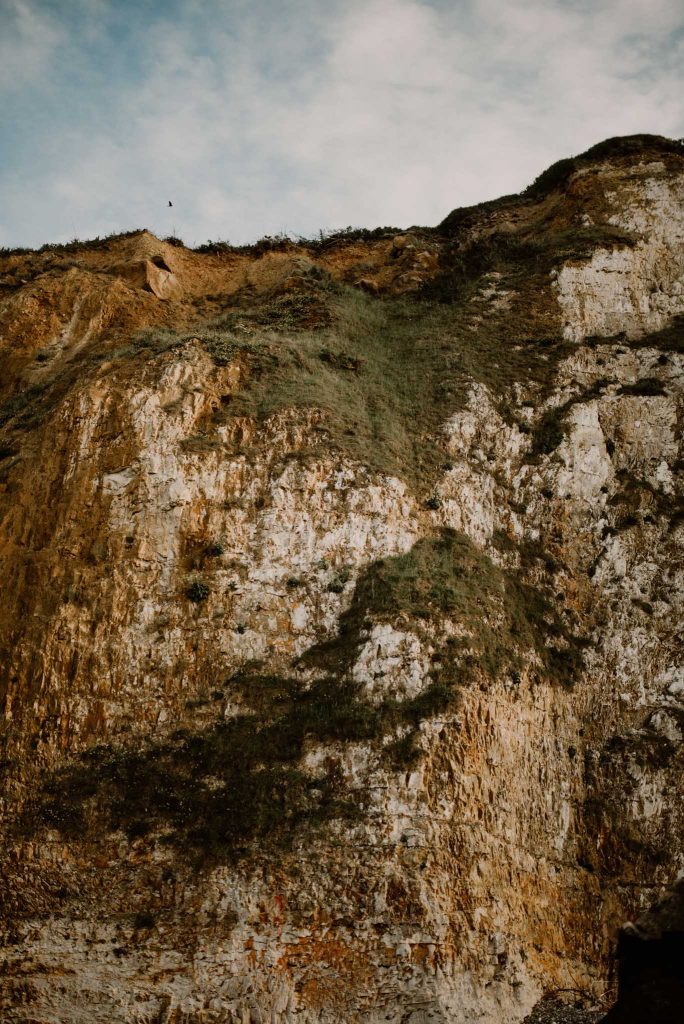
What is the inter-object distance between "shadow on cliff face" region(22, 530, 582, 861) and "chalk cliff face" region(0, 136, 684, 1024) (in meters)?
0.08

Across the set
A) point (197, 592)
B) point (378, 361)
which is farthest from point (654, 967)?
point (378, 361)

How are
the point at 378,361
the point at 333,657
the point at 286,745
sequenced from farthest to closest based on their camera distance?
the point at 378,361
the point at 333,657
the point at 286,745

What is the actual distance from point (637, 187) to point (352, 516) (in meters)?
23.5

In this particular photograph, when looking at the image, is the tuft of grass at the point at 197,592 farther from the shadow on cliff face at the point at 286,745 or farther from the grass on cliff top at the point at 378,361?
the grass on cliff top at the point at 378,361

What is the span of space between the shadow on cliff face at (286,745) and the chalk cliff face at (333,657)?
0.25ft

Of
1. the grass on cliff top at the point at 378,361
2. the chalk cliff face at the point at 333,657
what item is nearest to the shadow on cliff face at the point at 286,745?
the chalk cliff face at the point at 333,657

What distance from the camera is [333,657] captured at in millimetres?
22062

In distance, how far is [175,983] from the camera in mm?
17328

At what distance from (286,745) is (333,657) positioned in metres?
2.78

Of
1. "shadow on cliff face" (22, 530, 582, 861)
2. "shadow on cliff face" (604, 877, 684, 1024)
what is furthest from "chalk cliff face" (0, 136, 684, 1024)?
"shadow on cliff face" (604, 877, 684, 1024)

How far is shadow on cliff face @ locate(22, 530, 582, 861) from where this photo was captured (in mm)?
19094

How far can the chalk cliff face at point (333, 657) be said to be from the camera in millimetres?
17906

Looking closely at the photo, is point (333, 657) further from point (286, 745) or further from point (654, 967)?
point (654, 967)

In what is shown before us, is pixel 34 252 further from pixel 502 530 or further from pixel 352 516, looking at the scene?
pixel 502 530
